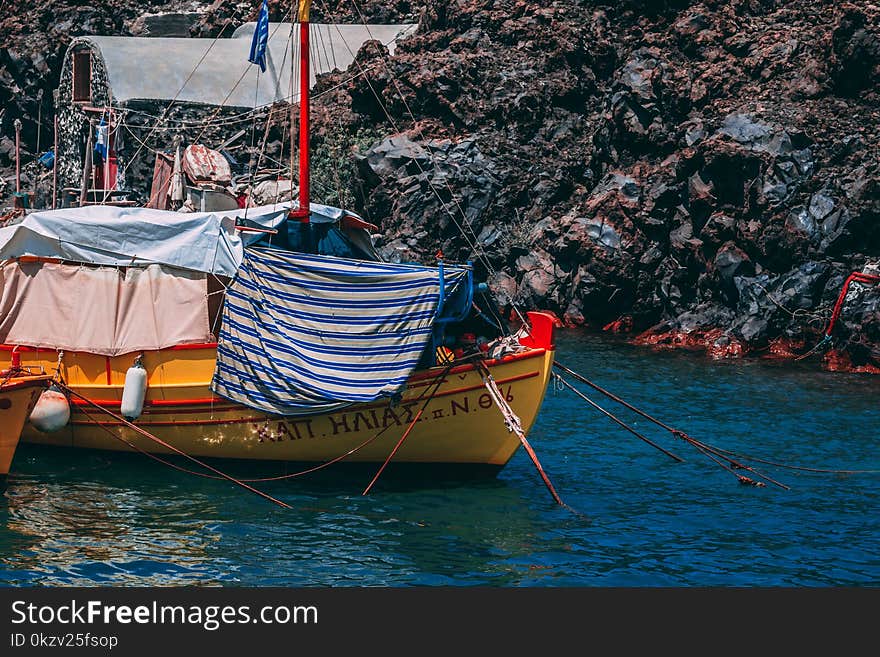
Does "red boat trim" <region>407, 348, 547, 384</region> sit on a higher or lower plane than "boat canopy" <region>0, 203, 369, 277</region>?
lower

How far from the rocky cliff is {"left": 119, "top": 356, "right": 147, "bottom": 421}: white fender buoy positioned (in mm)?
21118

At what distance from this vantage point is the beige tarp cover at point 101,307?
74.0ft

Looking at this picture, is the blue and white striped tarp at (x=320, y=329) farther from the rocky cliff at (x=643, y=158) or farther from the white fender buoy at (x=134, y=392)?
Result: the rocky cliff at (x=643, y=158)

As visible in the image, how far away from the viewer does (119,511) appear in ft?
64.7

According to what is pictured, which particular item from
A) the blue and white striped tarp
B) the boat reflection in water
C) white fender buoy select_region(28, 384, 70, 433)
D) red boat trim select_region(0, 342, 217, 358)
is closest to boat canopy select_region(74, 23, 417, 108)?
red boat trim select_region(0, 342, 217, 358)

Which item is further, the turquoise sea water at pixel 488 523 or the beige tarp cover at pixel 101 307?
the beige tarp cover at pixel 101 307

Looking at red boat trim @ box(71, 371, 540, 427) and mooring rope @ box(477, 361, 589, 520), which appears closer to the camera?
mooring rope @ box(477, 361, 589, 520)

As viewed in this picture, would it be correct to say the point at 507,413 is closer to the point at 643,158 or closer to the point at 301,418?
the point at 301,418

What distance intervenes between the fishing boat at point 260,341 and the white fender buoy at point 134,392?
1.5 inches

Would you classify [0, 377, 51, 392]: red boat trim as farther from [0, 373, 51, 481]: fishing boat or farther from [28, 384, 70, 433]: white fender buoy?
[28, 384, 70, 433]: white fender buoy

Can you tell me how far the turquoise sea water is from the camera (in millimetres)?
16875

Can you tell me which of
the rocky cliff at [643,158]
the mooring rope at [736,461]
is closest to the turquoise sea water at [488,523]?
the mooring rope at [736,461]

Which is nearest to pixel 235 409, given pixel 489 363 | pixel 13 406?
pixel 13 406

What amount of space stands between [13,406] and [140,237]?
4.33 meters
